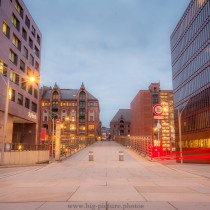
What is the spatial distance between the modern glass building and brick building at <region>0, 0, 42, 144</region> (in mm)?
26837

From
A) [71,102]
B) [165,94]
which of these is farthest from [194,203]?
[165,94]

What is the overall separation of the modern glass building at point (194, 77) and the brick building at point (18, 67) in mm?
26837

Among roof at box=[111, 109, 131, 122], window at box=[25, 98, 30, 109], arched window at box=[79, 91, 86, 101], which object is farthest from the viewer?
roof at box=[111, 109, 131, 122]

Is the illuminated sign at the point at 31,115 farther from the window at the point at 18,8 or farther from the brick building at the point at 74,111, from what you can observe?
the brick building at the point at 74,111

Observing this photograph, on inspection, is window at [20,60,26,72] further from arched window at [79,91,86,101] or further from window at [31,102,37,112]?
arched window at [79,91,86,101]

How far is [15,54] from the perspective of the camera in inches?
1766

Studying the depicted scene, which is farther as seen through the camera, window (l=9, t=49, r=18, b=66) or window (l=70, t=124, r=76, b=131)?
window (l=70, t=124, r=76, b=131)

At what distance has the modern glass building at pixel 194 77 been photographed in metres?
48.5

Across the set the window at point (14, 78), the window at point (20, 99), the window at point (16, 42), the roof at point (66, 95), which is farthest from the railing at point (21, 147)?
the roof at point (66, 95)

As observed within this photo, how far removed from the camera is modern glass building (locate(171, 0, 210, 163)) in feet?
159

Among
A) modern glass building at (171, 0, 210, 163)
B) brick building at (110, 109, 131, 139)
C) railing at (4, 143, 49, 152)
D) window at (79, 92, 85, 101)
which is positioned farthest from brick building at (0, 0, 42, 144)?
brick building at (110, 109, 131, 139)

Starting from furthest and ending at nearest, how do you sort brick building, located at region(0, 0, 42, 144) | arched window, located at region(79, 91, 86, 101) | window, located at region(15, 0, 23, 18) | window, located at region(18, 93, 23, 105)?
1. arched window, located at region(79, 91, 86, 101)
2. window, located at region(18, 93, 23, 105)
3. window, located at region(15, 0, 23, 18)
4. brick building, located at region(0, 0, 42, 144)

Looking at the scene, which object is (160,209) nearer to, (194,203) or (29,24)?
(194,203)

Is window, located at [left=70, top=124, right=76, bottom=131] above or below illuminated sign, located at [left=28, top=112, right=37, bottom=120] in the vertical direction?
above
